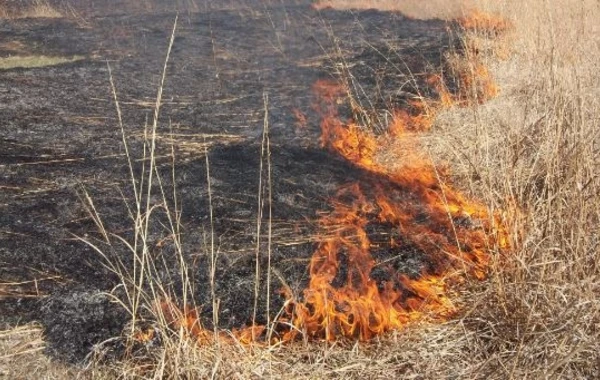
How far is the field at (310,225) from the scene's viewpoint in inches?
98.4

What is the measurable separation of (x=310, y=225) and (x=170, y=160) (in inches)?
70.0

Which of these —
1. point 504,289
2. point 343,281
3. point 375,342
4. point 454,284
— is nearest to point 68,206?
point 343,281

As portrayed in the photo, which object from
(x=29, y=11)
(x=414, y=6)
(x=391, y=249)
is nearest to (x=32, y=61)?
(x=29, y=11)

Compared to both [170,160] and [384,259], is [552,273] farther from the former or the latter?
[170,160]

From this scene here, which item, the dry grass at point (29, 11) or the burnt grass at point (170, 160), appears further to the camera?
the dry grass at point (29, 11)

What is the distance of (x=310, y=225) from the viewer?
3758 mm

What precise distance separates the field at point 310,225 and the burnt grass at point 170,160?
0.02m

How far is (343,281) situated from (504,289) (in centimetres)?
93

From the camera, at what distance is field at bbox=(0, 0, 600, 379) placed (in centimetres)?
250

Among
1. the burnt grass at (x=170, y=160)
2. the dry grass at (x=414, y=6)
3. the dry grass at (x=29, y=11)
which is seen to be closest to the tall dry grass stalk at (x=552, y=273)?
the burnt grass at (x=170, y=160)

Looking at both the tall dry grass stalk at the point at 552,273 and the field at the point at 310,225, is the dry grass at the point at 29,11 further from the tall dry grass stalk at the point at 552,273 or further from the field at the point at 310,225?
the tall dry grass stalk at the point at 552,273

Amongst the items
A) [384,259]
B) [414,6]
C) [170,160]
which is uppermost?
[414,6]

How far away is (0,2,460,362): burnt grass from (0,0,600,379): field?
0.9 inches

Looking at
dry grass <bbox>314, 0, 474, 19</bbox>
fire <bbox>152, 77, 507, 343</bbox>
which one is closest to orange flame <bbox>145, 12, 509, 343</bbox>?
fire <bbox>152, 77, 507, 343</bbox>
